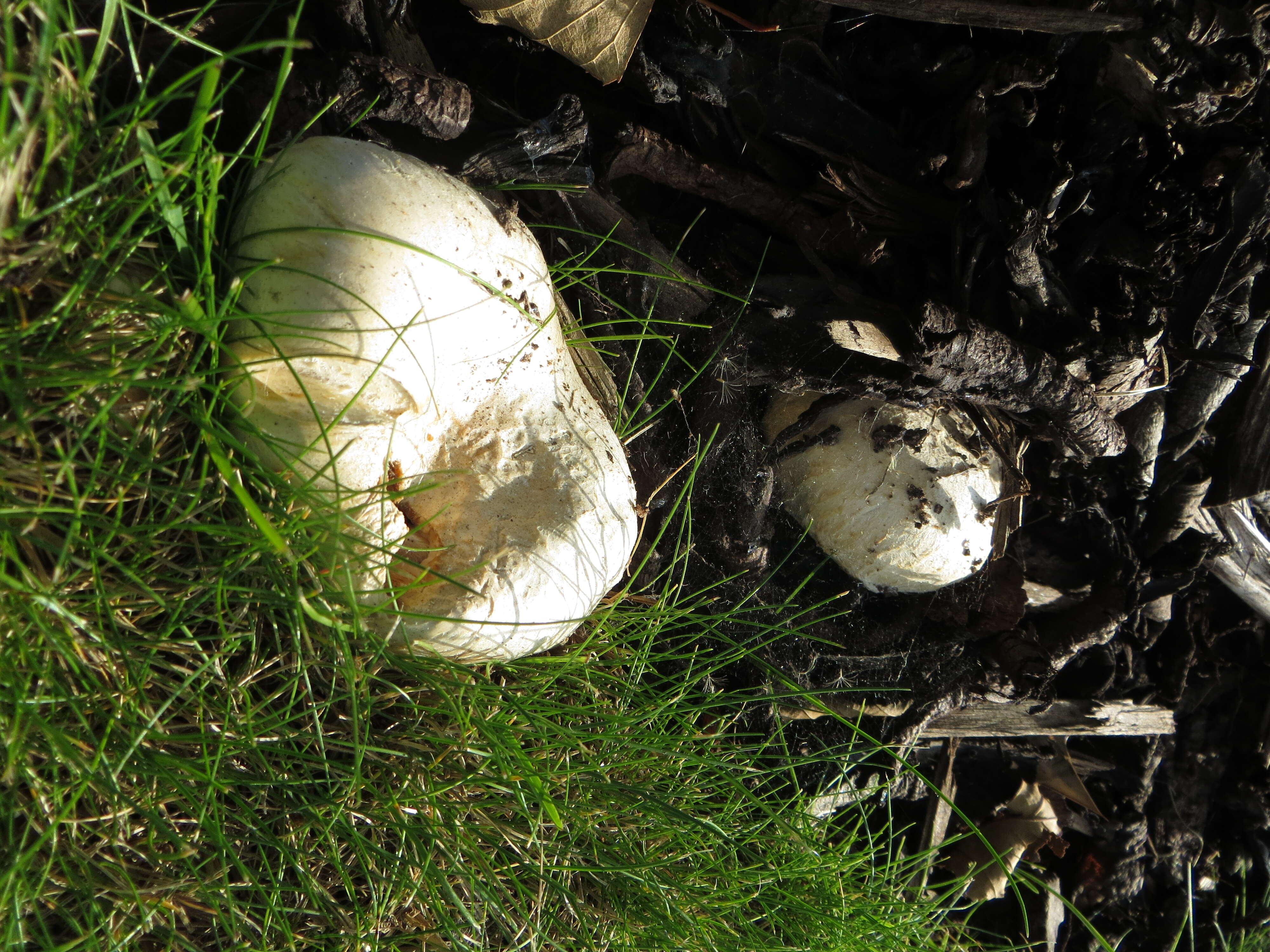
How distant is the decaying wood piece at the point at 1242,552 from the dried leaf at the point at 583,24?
79.6 inches

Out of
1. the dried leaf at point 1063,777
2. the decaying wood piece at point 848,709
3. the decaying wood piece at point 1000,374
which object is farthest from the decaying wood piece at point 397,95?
the dried leaf at point 1063,777

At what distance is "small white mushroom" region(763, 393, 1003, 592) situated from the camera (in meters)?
1.78

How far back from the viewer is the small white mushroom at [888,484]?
1.78 m

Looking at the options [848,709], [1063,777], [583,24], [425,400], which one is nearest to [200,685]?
[425,400]

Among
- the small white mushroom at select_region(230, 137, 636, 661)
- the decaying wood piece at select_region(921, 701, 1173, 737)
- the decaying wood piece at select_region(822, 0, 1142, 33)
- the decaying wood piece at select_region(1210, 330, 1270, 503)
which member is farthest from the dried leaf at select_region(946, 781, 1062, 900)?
the decaying wood piece at select_region(822, 0, 1142, 33)

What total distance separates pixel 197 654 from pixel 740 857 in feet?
4.25

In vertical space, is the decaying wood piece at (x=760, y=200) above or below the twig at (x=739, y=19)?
below

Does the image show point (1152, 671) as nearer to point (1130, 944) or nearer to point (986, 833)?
point (986, 833)

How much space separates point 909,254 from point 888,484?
59cm

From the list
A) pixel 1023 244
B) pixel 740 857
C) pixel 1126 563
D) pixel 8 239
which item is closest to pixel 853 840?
pixel 740 857

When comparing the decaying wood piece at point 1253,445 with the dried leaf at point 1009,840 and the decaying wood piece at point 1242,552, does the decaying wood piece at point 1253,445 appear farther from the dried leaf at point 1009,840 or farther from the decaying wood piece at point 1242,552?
the dried leaf at point 1009,840

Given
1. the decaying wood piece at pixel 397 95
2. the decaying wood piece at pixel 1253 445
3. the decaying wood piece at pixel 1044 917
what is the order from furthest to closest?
the decaying wood piece at pixel 1044 917 → the decaying wood piece at pixel 1253 445 → the decaying wood piece at pixel 397 95

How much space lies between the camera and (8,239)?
961 millimetres

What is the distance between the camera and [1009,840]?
2.24 metres
